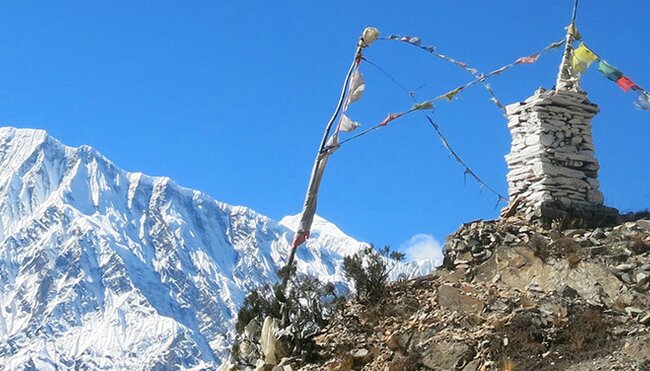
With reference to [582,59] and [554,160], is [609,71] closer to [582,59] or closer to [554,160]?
[582,59]

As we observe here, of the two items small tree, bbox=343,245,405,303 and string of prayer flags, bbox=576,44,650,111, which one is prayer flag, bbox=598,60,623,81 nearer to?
string of prayer flags, bbox=576,44,650,111

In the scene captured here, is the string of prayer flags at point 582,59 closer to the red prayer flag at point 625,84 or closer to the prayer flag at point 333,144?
the red prayer flag at point 625,84

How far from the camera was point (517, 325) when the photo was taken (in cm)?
1739

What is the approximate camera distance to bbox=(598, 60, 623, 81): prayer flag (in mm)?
23797

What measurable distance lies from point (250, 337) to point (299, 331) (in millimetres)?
1592

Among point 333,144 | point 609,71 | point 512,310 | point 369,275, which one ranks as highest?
point 609,71

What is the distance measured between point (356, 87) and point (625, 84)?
20.1 feet

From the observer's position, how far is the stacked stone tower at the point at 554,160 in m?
22.1

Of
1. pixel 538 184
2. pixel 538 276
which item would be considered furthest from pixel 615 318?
pixel 538 184

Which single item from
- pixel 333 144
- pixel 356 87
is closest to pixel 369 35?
pixel 356 87

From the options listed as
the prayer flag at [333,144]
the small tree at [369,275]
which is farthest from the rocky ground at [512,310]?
the prayer flag at [333,144]

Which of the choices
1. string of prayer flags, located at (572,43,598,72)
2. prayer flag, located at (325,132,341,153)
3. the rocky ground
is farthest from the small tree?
string of prayer flags, located at (572,43,598,72)

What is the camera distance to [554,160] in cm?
2230

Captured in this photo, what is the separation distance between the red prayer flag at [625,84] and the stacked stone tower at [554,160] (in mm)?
977
